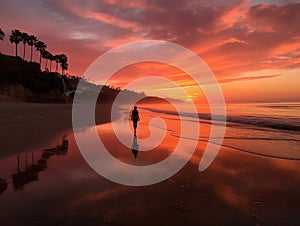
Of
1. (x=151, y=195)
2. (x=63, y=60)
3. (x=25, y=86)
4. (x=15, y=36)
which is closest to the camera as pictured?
(x=151, y=195)

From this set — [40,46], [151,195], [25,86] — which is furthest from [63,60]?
[151,195]

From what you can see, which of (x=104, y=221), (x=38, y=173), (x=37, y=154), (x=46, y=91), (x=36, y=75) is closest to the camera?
(x=104, y=221)

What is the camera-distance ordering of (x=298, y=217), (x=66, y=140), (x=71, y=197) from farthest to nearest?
(x=66, y=140)
(x=71, y=197)
(x=298, y=217)

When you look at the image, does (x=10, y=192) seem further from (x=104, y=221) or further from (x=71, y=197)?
(x=104, y=221)

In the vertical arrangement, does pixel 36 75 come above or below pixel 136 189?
above

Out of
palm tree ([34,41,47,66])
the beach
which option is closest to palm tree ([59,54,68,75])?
palm tree ([34,41,47,66])

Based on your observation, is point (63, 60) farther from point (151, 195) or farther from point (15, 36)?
point (151, 195)

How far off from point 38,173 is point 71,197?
2.42 m

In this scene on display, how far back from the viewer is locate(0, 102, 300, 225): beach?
4.78m

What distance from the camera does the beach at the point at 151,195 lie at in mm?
4777

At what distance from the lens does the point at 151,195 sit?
6059mm

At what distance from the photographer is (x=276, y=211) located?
527cm

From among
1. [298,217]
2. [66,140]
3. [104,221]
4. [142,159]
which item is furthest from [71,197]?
[66,140]

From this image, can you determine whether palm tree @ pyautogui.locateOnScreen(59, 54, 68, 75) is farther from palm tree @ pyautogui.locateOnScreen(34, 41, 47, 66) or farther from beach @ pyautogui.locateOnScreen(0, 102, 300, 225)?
beach @ pyautogui.locateOnScreen(0, 102, 300, 225)
